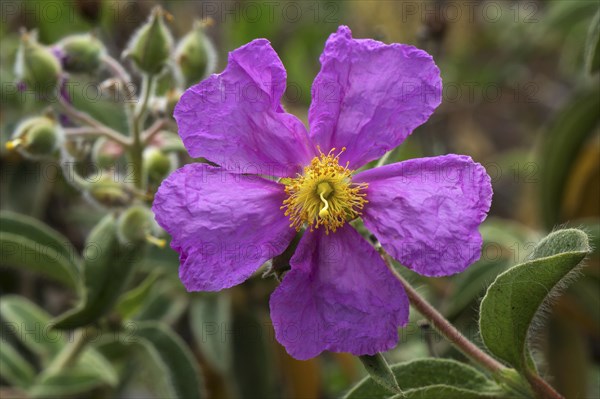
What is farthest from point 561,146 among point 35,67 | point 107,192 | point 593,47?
point 35,67

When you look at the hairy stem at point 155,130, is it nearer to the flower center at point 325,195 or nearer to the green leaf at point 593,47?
the flower center at point 325,195

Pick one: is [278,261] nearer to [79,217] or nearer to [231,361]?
[231,361]

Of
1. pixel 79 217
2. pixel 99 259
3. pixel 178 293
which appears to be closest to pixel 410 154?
pixel 178 293

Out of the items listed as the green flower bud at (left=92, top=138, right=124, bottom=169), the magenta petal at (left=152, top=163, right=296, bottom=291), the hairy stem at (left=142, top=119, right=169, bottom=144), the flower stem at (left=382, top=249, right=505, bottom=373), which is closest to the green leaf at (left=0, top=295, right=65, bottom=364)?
the green flower bud at (left=92, top=138, right=124, bottom=169)

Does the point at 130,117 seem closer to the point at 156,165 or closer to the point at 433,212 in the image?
the point at 156,165

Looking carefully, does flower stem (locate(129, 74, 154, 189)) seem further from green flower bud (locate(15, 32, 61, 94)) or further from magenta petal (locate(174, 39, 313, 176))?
magenta petal (locate(174, 39, 313, 176))
